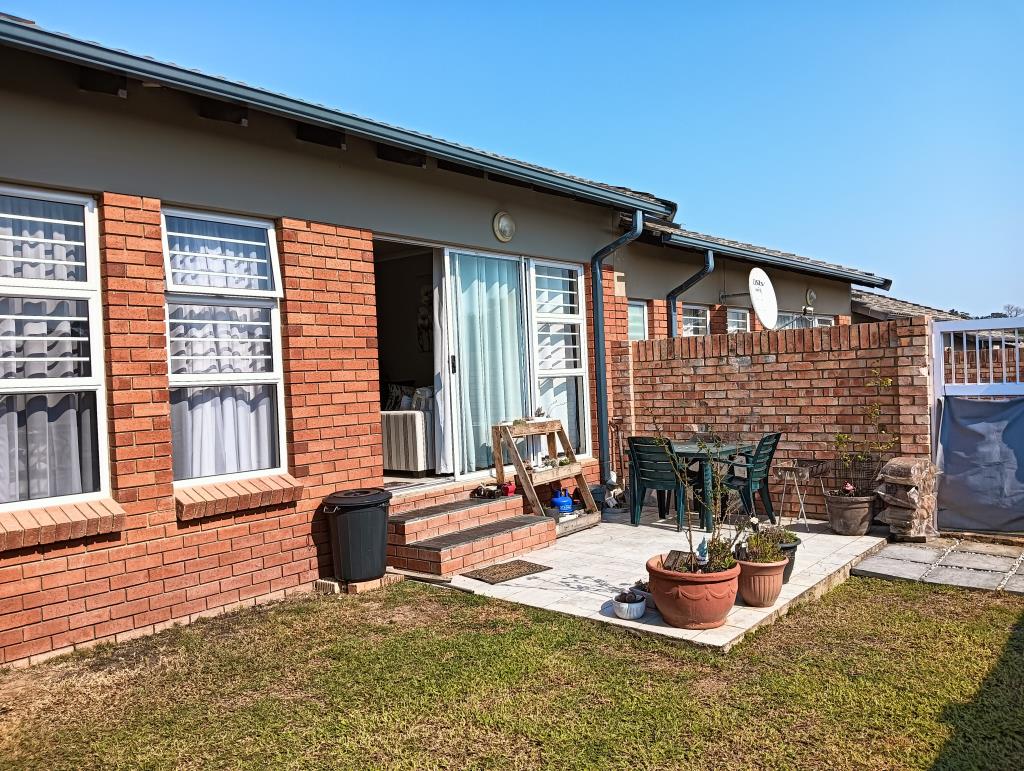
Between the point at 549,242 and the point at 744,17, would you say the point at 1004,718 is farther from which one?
the point at 744,17

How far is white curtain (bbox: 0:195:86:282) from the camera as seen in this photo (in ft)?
14.8

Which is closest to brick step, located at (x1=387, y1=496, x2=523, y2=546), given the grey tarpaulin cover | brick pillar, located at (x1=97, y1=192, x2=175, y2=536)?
brick pillar, located at (x1=97, y1=192, x2=175, y2=536)

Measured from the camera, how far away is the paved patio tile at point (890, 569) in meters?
5.74

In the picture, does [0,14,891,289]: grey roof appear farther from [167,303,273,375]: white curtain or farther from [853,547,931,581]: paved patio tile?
[853,547,931,581]: paved patio tile

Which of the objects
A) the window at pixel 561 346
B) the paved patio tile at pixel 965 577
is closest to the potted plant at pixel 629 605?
the paved patio tile at pixel 965 577

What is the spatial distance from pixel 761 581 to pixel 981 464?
337 cm

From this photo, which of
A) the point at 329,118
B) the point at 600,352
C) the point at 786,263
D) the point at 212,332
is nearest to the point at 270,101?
the point at 329,118

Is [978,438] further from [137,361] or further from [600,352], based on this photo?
[137,361]

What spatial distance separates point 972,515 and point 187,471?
6.72 m

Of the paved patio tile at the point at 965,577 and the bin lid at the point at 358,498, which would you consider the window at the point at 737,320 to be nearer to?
the paved patio tile at the point at 965,577

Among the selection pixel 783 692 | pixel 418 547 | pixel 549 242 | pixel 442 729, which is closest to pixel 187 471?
pixel 418 547

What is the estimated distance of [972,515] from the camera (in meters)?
6.93

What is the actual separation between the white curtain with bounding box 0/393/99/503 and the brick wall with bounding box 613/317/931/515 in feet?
19.6

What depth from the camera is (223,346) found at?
5570 mm
